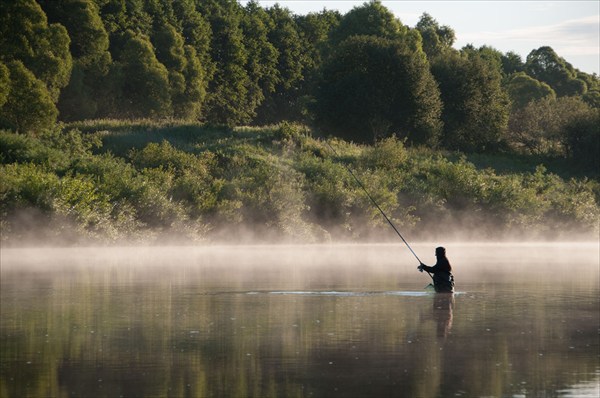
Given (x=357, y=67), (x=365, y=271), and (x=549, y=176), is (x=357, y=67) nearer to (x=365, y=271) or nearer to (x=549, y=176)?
(x=549, y=176)

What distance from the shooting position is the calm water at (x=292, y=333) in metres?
16.4

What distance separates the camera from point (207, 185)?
65875mm

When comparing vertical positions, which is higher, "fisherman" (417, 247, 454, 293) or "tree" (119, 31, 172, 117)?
"tree" (119, 31, 172, 117)

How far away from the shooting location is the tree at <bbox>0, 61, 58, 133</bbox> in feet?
235

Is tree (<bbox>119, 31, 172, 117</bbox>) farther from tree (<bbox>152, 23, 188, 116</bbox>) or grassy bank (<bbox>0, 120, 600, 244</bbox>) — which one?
grassy bank (<bbox>0, 120, 600, 244</bbox>)

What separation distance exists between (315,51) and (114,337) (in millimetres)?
116628

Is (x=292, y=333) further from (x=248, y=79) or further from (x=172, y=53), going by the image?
(x=248, y=79)

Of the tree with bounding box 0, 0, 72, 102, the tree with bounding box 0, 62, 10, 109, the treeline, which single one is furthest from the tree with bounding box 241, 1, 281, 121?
the tree with bounding box 0, 62, 10, 109

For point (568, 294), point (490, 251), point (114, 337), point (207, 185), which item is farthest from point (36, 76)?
point (114, 337)

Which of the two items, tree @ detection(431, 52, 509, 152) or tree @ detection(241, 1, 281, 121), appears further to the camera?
tree @ detection(241, 1, 281, 121)

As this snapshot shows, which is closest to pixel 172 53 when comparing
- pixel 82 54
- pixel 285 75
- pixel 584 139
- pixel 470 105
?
pixel 82 54

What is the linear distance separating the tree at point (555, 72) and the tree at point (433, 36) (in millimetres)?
40056

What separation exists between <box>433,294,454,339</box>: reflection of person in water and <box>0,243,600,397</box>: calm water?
0.05 metres

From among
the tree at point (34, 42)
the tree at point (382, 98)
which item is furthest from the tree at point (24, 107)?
the tree at point (382, 98)
